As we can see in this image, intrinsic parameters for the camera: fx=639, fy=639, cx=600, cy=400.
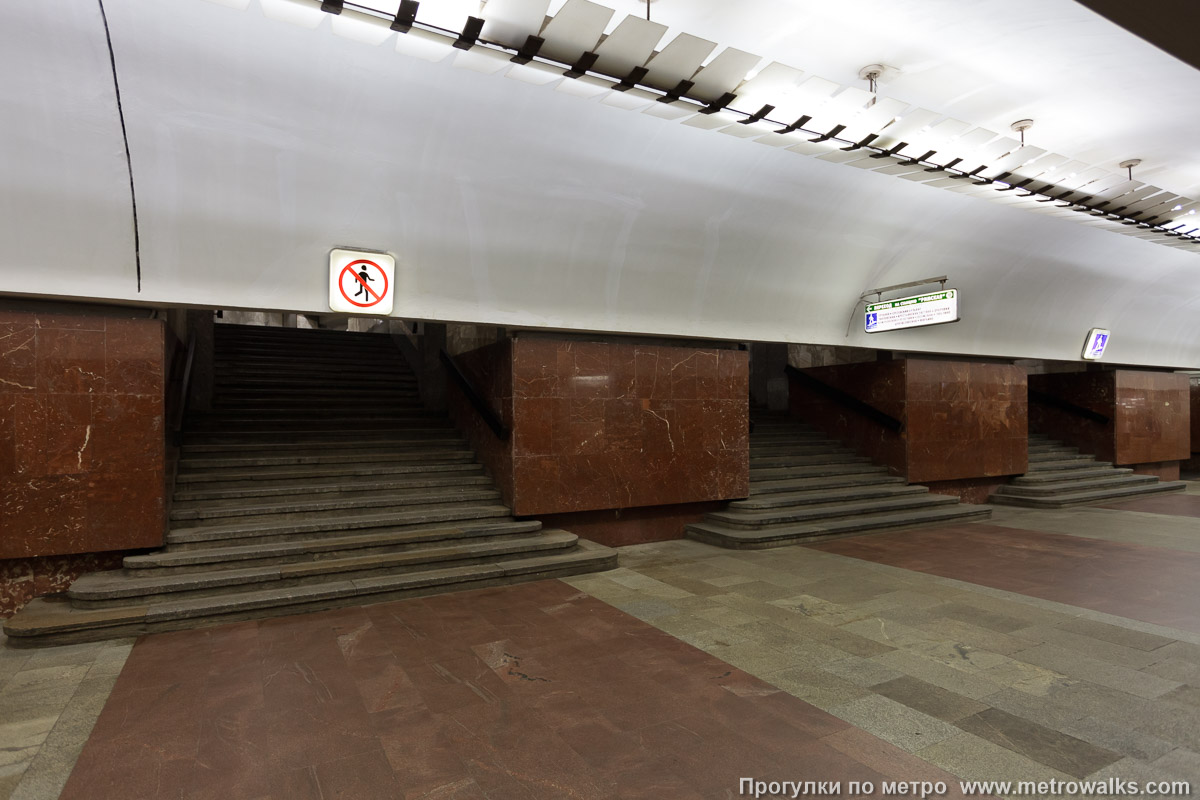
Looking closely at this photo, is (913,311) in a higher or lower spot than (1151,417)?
higher

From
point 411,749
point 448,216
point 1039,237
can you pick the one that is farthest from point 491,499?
point 1039,237

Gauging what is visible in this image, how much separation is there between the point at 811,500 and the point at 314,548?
6.19 metres

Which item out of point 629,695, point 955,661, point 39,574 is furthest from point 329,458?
point 955,661

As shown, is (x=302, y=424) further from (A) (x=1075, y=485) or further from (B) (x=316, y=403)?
(A) (x=1075, y=485)

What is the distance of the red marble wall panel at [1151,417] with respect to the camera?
43.2ft

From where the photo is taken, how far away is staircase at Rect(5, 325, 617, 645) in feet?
15.9

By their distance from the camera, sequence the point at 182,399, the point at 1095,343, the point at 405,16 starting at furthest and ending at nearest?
1. the point at 1095,343
2. the point at 182,399
3. the point at 405,16

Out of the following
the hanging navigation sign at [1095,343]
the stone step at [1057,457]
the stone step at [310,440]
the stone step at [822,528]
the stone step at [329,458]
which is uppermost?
the hanging navigation sign at [1095,343]

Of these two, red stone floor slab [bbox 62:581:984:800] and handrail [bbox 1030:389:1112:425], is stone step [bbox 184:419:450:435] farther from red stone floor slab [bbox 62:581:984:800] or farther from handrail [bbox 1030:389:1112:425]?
handrail [bbox 1030:389:1112:425]

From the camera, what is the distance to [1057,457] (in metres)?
13.1

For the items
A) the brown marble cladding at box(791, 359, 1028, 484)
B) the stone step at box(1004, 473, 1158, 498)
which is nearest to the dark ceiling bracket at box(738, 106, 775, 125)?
the brown marble cladding at box(791, 359, 1028, 484)

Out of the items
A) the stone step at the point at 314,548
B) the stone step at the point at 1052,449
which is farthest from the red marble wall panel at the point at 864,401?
the stone step at the point at 314,548

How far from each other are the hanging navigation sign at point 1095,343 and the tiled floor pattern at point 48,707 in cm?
1506

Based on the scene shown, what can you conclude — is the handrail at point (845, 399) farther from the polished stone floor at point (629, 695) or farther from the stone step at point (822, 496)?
the polished stone floor at point (629, 695)
